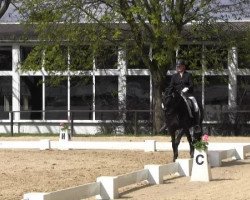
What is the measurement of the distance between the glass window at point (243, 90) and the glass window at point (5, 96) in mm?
9061

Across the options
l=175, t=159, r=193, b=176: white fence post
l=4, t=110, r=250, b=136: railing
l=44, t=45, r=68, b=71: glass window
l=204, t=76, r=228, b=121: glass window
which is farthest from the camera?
l=204, t=76, r=228, b=121: glass window

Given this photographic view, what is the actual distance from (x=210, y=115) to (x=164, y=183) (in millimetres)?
17512

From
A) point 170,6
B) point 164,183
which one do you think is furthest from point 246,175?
point 170,6

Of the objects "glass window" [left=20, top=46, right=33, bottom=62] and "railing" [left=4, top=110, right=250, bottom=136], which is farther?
"glass window" [left=20, top=46, right=33, bottom=62]

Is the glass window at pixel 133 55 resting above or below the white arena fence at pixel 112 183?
above

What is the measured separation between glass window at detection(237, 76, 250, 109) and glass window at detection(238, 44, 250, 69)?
51 cm

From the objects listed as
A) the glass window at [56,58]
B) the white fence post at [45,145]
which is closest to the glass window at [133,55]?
the glass window at [56,58]

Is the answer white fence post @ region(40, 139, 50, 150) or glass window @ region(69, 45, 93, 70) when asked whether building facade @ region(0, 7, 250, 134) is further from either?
white fence post @ region(40, 139, 50, 150)

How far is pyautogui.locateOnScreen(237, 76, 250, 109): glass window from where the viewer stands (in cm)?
3105

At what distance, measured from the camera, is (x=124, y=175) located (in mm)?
12195

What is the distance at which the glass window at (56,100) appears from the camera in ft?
105

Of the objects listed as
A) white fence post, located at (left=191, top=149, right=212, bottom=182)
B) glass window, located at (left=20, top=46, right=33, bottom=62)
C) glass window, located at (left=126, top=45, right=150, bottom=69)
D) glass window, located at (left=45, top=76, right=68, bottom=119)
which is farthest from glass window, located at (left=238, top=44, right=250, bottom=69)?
white fence post, located at (left=191, top=149, right=212, bottom=182)

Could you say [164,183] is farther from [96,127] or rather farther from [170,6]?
[96,127]

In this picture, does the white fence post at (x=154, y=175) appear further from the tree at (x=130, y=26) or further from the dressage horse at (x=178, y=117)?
the tree at (x=130, y=26)
